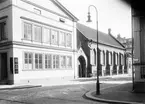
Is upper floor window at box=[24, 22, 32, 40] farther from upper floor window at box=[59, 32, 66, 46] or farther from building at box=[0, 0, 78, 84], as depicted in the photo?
upper floor window at box=[59, 32, 66, 46]

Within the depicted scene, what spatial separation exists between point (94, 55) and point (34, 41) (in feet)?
61.3

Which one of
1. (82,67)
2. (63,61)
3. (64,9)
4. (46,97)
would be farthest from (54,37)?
(46,97)

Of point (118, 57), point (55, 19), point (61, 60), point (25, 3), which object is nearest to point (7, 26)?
point (25, 3)

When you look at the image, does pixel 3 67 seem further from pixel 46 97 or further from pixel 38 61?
pixel 46 97

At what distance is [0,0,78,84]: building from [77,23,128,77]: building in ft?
17.2

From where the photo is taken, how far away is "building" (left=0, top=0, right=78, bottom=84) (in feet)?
71.4

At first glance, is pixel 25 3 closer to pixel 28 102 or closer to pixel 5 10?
pixel 5 10

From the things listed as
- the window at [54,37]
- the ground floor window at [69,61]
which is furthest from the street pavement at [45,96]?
the ground floor window at [69,61]

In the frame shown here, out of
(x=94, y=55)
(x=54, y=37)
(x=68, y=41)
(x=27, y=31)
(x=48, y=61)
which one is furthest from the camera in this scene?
(x=94, y=55)

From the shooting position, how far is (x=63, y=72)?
96.6ft

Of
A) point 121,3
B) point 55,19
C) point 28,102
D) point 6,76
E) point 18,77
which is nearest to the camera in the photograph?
point 121,3

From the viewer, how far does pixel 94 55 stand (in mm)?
40281

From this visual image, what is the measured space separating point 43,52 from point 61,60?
14.8ft

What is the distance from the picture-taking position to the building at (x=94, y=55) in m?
37.3
